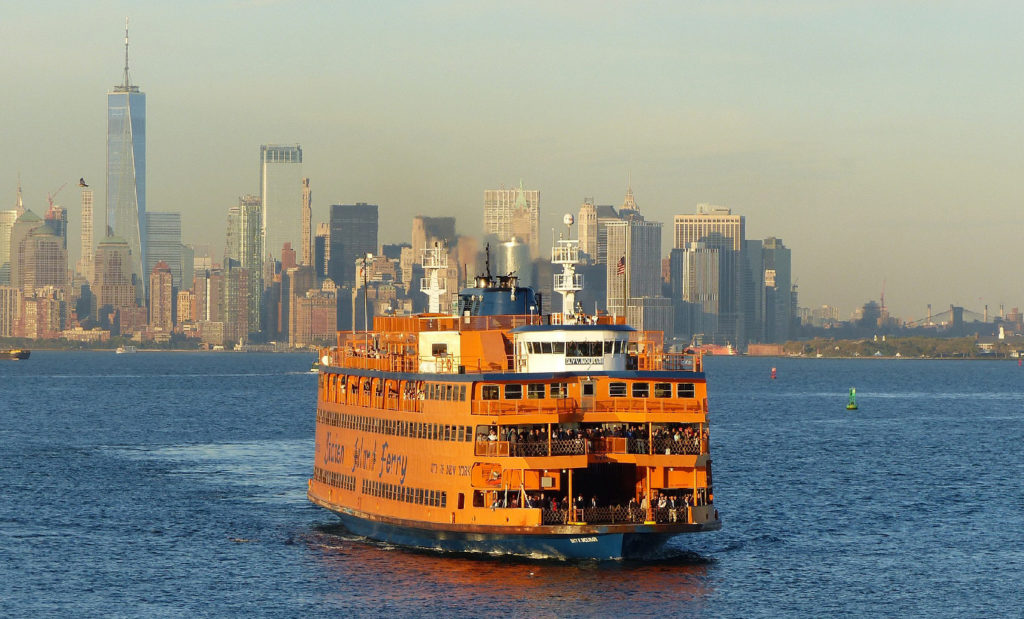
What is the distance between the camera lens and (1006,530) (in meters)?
73.8

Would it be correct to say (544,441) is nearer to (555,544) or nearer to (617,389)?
(617,389)

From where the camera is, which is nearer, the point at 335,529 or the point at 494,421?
the point at 494,421

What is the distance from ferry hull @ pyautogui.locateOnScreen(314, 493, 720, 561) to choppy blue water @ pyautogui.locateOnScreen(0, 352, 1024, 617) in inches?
21.3

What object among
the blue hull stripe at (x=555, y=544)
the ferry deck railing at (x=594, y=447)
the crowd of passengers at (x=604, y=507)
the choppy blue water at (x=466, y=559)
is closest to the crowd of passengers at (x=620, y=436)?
the ferry deck railing at (x=594, y=447)

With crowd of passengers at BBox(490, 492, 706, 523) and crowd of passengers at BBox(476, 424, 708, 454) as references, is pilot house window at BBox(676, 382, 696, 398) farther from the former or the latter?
crowd of passengers at BBox(490, 492, 706, 523)

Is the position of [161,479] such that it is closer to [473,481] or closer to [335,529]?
[335,529]

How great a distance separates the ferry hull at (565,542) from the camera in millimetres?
55938

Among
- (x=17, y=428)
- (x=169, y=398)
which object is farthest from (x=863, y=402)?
A: (x=17, y=428)

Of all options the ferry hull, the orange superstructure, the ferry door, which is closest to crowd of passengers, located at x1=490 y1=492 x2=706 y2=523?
the orange superstructure

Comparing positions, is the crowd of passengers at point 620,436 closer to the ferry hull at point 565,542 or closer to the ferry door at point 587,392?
the ferry door at point 587,392

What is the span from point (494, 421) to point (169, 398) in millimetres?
137385

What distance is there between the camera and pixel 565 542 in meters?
56.1

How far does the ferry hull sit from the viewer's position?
55.9m

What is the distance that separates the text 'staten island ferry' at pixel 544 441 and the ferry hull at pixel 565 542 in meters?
0.05
